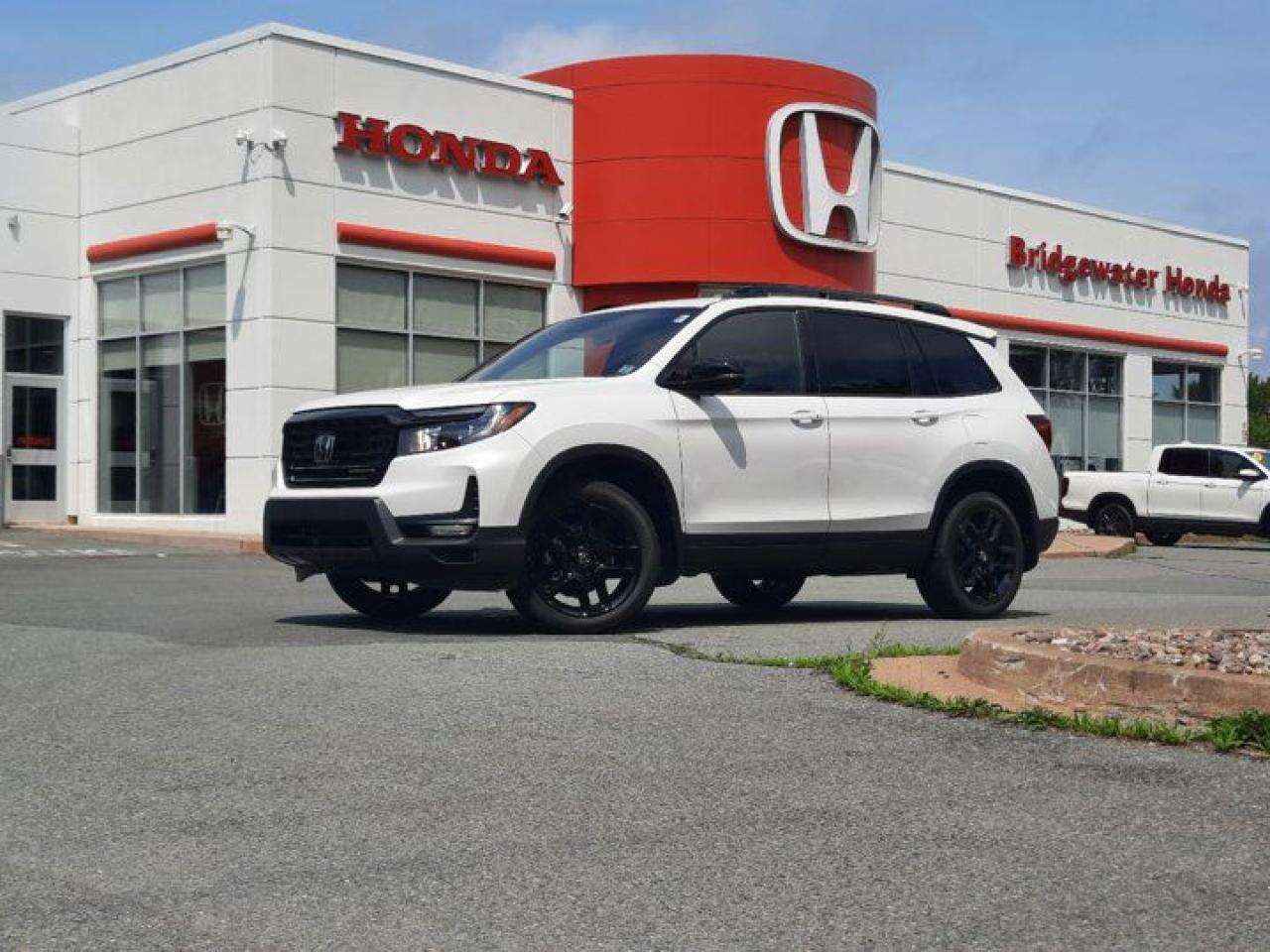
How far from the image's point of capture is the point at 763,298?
11.5 m

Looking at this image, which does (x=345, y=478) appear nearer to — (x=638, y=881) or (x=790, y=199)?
(x=638, y=881)

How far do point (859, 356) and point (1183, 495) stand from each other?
20.7m

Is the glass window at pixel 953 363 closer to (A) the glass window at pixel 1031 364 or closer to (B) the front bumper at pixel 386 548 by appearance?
(B) the front bumper at pixel 386 548

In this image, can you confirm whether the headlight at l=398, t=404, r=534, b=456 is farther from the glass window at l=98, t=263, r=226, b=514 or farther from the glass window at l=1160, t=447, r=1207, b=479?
the glass window at l=1160, t=447, r=1207, b=479

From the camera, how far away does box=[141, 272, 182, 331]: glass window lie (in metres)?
26.4

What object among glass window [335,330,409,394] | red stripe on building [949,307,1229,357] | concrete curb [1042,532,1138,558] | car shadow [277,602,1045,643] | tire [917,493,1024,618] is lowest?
concrete curb [1042,532,1138,558]

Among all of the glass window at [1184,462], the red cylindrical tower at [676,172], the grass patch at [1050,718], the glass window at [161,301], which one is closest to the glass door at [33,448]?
the glass window at [161,301]

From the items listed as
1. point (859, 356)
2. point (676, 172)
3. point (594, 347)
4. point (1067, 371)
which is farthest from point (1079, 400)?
point (594, 347)

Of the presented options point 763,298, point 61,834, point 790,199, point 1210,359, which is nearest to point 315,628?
point 763,298

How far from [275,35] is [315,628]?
622 inches

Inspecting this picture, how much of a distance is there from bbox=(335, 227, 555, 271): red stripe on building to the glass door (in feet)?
17.6

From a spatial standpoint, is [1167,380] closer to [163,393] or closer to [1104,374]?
[1104,374]

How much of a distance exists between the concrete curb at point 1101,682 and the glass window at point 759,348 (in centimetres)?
334

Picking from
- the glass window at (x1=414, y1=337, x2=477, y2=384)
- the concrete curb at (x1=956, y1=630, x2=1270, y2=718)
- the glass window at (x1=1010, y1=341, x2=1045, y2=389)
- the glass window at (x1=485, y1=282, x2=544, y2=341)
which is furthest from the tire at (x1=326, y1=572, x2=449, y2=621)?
the glass window at (x1=1010, y1=341, x2=1045, y2=389)
